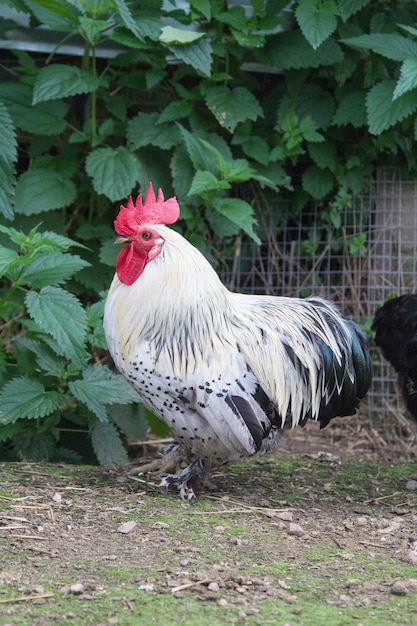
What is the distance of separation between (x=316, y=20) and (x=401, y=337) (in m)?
2.02

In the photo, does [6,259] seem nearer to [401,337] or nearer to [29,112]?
[29,112]

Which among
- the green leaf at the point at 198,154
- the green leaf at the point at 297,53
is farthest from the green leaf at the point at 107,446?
the green leaf at the point at 297,53

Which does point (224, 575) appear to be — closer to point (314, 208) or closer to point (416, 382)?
point (416, 382)

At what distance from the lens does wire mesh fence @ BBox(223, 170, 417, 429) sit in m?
5.80

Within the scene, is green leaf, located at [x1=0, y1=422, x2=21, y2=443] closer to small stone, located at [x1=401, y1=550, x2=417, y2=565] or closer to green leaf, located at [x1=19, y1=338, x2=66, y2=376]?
green leaf, located at [x1=19, y1=338, x2=66, y2=376]

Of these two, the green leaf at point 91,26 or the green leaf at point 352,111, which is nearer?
the green leaf at point 91,26

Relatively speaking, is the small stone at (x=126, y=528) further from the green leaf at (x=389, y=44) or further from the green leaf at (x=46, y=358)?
the green leaf at (x=389, y=44)

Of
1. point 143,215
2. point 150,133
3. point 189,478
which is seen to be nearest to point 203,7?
point 150,133

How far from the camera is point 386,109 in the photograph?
5117 millimetres

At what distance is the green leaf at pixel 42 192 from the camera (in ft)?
16.7

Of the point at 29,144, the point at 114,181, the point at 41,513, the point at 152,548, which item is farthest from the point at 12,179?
the point at 152,548

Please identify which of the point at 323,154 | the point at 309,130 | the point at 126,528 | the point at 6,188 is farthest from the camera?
the point at 323,154

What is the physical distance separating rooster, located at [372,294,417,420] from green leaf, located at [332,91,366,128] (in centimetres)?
136

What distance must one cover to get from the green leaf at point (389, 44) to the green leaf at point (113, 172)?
1.53m
